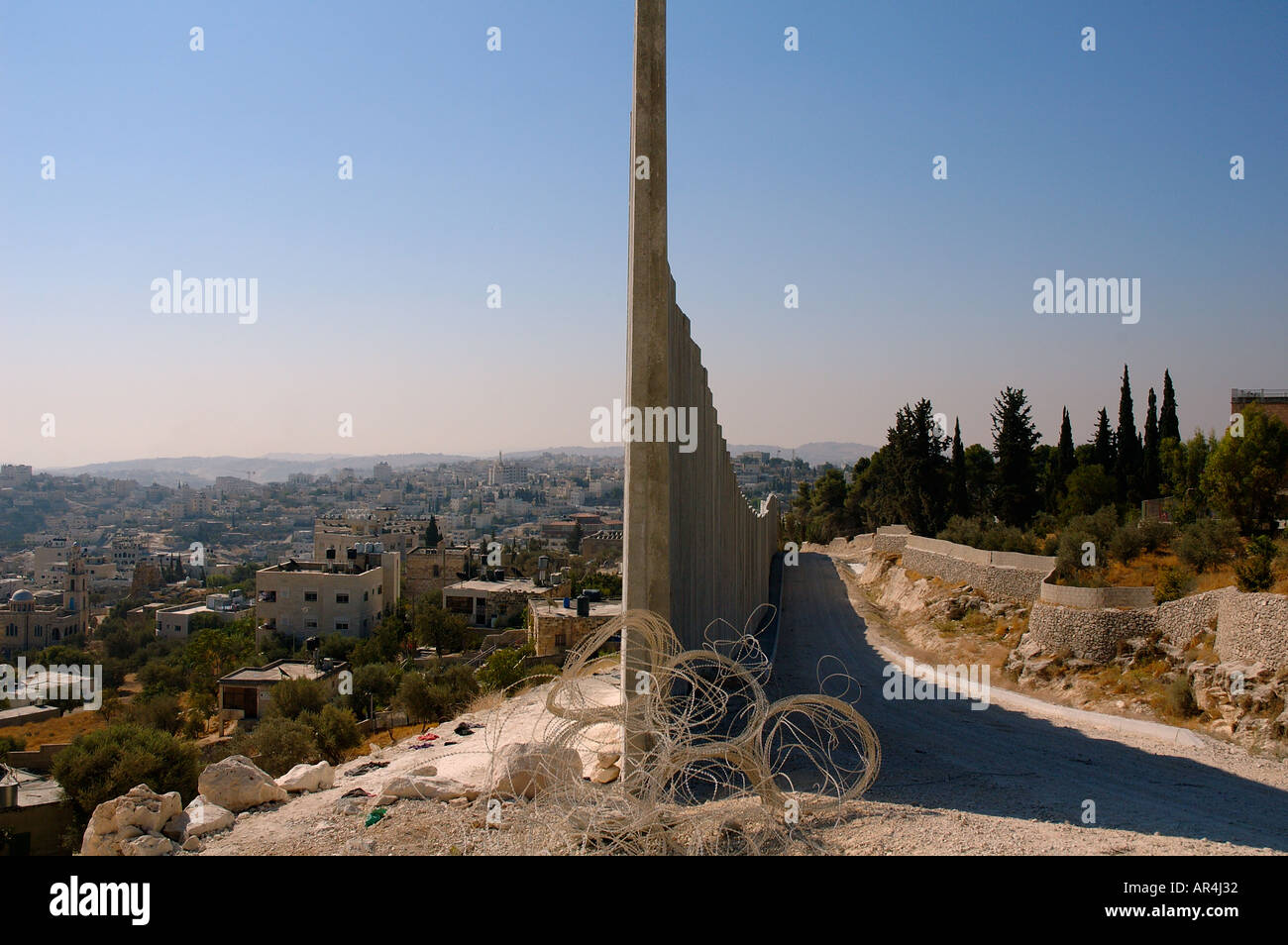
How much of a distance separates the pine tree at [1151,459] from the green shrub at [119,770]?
3858cm

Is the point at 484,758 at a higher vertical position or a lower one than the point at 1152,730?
higher

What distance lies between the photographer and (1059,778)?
34.0ft

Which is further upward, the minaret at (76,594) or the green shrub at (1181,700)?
the green shrub at (1181,700)

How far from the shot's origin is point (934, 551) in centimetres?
3259

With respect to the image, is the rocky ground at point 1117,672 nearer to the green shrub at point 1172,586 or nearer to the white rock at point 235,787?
the green shrub at point 1172,586

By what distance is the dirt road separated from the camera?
293 inches

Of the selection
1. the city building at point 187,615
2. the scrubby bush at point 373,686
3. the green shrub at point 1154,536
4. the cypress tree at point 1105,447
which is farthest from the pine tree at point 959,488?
the city building at point 187,615

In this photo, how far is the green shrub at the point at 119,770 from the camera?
38.4 feet

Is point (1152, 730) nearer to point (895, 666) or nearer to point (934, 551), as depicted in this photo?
point (895, 666)

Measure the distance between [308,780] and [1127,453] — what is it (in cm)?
3936

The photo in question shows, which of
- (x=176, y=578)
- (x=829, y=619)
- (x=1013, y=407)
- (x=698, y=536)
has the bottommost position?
(x=176, y=578)

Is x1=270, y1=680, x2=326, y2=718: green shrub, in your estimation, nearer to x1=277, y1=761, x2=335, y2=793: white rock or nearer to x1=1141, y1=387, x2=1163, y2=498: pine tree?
x1=277, y1=761, x2=335, y2=793: white rock
